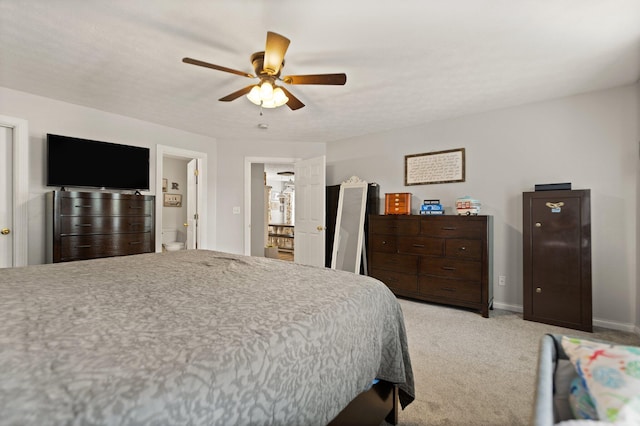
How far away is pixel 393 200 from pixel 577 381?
342 centimetres

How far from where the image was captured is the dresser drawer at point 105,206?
9.69 feet

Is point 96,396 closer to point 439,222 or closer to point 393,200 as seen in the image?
point 439,222

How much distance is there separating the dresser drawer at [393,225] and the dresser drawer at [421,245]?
3.8 inches

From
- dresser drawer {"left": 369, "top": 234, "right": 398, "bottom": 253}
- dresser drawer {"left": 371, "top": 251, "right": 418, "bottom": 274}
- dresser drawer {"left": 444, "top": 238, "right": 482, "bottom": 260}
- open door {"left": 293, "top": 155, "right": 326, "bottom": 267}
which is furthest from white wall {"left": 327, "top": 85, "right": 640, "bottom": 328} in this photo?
open door {"left": 293, "top": 155, "right": 326, "bottom": 267}

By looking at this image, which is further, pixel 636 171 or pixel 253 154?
pixel 253 154

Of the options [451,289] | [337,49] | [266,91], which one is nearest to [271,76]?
[266,91]

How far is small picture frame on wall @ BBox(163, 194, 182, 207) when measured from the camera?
583cm

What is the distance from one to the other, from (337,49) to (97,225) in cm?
300

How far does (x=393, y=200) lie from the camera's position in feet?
13.4

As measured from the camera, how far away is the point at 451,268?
341 cm

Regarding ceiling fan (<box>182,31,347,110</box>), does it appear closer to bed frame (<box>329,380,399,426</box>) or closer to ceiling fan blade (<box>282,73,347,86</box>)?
ceiling fan blade (<box>282,73,347,86</box>)

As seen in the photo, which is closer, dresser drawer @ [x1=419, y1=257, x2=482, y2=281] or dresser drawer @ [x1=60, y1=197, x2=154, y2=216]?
dresser drawer @ [x1=60, y1=197, x2=154, y2=216]

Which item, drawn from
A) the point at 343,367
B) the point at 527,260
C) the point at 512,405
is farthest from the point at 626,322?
the point at 343,367

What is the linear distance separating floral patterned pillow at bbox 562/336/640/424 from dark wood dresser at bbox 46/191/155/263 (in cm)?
384
